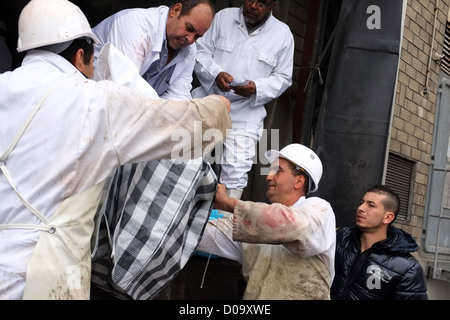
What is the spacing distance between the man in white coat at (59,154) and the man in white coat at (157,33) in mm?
1292

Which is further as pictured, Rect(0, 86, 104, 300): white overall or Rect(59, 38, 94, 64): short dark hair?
Rect(59, 38, 94, 64): short dark hair

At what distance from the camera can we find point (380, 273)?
4020mm

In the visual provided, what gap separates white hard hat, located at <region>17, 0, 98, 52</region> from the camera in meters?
2.30

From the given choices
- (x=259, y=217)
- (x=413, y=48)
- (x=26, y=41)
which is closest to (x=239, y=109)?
(x=259, y=217)

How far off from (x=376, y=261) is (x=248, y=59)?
1.85 m

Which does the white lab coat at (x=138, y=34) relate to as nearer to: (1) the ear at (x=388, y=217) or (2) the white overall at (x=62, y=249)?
(2) the white overall at (x=62, y=249)

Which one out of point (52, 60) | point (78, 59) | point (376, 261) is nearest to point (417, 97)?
point (376, 261)

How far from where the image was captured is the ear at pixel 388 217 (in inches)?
172

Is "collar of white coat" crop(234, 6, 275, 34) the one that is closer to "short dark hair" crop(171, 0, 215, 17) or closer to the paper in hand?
the paper in hand

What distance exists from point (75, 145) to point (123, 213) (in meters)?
0.50

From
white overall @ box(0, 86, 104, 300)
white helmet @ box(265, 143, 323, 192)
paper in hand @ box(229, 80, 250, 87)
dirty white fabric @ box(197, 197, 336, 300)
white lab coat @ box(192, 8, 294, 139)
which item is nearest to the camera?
white overall @ box(0, 86, 104, 300)

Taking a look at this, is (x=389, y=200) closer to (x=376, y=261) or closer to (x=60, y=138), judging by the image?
(x=376, y=261)

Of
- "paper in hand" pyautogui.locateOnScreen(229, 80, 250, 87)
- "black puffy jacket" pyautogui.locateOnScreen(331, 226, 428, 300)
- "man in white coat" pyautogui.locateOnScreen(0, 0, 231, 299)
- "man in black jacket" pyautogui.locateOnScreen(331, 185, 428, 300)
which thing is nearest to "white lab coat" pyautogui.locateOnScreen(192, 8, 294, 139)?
"paper in hand" pyautogui.locateOnScreen(229, 80, 250, 87)

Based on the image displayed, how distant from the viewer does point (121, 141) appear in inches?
86.7
